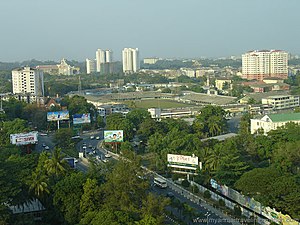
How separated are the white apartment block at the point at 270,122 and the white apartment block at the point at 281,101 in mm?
10681

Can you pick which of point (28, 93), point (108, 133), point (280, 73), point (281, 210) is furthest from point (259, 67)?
point (281, 210)

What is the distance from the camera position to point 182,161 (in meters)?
14.7

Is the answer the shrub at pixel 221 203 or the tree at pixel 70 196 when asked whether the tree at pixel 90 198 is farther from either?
the shrub at pixel 221 203

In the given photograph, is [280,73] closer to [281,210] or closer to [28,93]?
[28,93]

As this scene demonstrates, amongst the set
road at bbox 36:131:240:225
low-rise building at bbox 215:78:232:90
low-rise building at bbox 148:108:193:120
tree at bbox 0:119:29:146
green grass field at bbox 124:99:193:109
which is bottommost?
road at bbox 36:131:240:225

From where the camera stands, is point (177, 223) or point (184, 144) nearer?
point (177, 223)

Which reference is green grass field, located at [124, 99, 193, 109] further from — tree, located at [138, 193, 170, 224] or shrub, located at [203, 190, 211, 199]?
tree, located at [138, 193, 170, 224]

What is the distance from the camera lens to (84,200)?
32.4 ft

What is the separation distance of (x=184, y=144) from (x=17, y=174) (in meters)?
7.12

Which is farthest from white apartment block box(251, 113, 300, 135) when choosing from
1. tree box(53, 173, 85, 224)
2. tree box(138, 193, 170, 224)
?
tree box(138, 193, 170, 224)

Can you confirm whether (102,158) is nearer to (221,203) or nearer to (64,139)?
(64,139)

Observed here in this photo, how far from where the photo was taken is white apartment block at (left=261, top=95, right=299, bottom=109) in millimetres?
32438

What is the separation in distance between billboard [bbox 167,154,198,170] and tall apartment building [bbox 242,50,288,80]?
40483mm

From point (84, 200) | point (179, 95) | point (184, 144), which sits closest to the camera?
point (84, 200)
